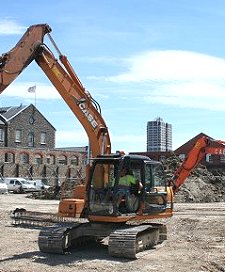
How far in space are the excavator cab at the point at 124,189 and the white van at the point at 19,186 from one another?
133 ft

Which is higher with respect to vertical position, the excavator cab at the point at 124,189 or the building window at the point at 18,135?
the building window at the point at 18,135

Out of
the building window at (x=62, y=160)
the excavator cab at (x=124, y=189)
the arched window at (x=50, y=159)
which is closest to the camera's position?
the excavator cab at (x=124, y=189)

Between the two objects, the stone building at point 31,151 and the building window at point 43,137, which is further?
the building window at point 43,137

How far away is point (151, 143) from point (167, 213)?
73.7m

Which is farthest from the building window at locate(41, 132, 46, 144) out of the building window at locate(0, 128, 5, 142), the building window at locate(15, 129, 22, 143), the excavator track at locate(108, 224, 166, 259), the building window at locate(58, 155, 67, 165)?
the excavator track at locate(108, 224, 166, 259)

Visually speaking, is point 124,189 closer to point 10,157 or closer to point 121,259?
point 121,259

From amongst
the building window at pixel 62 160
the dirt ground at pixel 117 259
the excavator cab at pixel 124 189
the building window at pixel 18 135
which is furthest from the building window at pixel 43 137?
the excavator cab at pixel 124 189

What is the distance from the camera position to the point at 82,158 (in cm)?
8075

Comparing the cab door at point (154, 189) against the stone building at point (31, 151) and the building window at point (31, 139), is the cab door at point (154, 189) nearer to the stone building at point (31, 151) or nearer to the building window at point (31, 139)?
the stone building at point (31, 151)

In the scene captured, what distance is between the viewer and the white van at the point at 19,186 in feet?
178

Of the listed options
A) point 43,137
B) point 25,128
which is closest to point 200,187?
point 25,128

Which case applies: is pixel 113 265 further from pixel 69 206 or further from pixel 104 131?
pixel 104 131

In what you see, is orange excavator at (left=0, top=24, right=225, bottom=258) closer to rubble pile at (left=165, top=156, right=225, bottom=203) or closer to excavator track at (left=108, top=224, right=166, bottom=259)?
excavator track at (left=108, top=224, right=166, bottom=259)

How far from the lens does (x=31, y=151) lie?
7350cm
